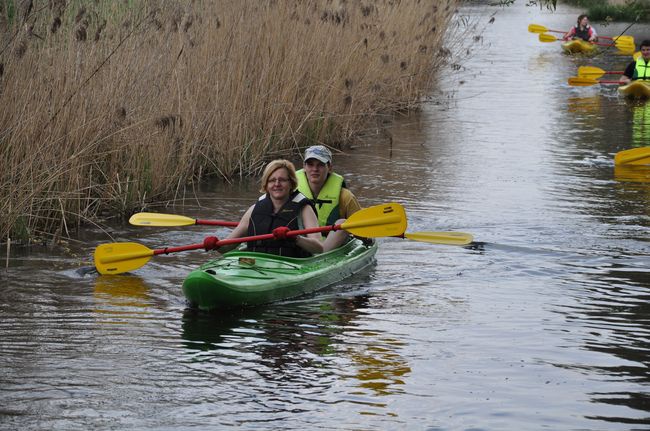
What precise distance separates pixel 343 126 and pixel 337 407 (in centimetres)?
849

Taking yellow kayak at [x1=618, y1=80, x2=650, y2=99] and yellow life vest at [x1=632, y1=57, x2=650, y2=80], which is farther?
yellow life vest at [x1=632, y1=57, x2=650, y2=80]

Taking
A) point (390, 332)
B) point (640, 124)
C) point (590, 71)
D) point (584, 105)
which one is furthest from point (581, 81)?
point (390, 332)

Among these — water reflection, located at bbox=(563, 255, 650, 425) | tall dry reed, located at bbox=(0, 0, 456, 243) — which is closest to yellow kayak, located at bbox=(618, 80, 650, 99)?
tall dry reed, located at bbox=(0, 0, 456, 243)

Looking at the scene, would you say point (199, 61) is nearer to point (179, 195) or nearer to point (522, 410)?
point (179, 195)

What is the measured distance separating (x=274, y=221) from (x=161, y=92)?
2.86 m

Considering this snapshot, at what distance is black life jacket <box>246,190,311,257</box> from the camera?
8109mm

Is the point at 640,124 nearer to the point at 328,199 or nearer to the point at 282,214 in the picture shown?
the point at 328,199

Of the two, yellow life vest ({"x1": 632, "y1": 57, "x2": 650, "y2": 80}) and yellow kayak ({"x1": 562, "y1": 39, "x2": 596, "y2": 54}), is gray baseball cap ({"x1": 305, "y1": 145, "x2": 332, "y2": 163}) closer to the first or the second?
yellow life vest ({"x1": 632, "y1": 57, "x2": 650, "y2": 80})

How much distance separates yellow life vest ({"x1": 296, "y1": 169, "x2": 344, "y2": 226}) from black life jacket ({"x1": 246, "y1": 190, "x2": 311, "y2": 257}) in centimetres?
74

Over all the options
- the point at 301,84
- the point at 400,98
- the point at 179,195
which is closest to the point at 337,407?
the point at 179,195

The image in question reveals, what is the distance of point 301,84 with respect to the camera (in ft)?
41.8

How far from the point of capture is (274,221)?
26.6ft

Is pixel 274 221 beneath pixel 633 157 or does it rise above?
beneath

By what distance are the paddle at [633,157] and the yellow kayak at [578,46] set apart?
1320 cm
